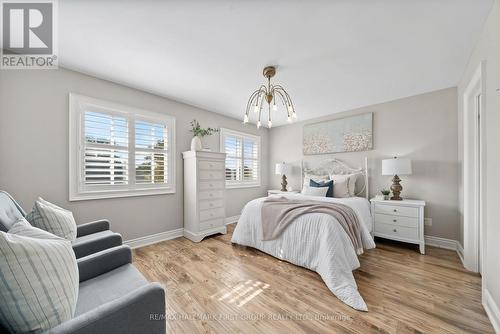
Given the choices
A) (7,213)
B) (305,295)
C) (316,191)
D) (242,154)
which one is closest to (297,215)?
(305,295)

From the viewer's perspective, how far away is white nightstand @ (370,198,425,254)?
271cm

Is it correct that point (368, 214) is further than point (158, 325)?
Yes

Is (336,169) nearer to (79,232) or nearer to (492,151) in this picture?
(492,151)

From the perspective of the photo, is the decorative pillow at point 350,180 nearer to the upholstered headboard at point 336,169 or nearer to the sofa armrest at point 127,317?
the upholstered headboard at point 336,169

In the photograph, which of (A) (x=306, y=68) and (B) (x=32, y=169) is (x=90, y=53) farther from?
(A) (x=306, y=68)

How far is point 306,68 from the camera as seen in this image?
7.79ft

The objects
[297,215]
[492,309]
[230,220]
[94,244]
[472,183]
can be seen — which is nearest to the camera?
[492,309]

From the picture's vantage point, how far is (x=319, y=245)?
6.87ft

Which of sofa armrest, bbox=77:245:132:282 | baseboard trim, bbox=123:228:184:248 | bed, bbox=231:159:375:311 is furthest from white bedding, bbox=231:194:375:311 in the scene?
sofa armrest, bbox=77:245:132:282

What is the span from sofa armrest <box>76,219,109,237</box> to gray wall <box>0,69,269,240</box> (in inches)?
24.3

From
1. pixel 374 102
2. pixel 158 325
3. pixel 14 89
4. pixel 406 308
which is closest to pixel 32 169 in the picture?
pixel 14 89

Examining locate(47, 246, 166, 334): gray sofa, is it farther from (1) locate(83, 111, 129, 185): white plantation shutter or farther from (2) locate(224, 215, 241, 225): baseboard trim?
(2) locate(224, 215, 241, 225): baseboard trim

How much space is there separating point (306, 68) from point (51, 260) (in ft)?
8.79

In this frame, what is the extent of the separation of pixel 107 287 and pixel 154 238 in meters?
2.03
